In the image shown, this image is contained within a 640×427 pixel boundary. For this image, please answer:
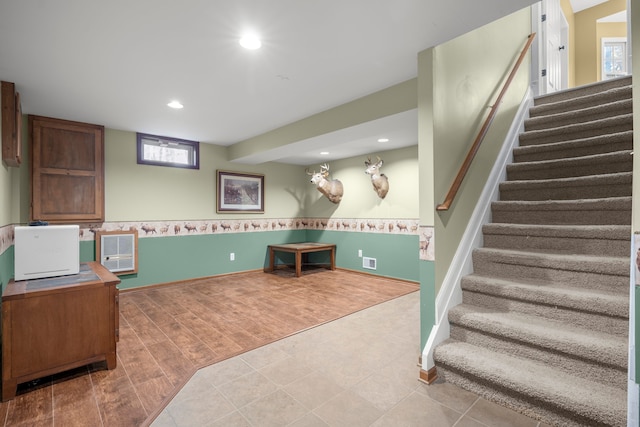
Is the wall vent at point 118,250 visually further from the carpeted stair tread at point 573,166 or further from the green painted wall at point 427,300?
the carpeted stair tread at point 573,166

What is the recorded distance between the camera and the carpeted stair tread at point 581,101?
297cm

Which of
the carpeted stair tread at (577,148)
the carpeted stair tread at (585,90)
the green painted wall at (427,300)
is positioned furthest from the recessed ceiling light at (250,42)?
the carpeted stair tread at (585,90)

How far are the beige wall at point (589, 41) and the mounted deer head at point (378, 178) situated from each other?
3944 millimetres

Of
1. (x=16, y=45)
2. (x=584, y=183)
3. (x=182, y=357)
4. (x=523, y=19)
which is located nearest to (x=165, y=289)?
(x=182, y=357)

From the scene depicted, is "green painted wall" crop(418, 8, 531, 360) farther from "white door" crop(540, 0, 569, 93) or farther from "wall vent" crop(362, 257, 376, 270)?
"wall vent" crop(362, 257, 376, 270)

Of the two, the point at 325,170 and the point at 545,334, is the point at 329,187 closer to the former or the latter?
the point at 325,170

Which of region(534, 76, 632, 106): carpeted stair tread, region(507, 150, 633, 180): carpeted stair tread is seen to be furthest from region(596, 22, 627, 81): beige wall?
region(507, 150, 633, 180): carpeted stair tread

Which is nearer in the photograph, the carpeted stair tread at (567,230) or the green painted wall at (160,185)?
the carpeted stair tread at (567,230)

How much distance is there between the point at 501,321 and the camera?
1.98m

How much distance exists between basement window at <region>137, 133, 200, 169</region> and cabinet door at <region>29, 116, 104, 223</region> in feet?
1.70

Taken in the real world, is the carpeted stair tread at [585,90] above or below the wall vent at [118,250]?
above

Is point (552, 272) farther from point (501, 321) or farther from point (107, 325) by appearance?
point (107, 325)

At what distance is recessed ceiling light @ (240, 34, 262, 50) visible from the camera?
6.56ft

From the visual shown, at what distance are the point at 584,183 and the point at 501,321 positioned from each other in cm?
150
